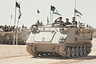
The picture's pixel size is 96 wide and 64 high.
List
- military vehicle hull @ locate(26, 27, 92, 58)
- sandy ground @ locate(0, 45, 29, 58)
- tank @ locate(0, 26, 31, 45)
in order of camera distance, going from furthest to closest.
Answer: tank @ locate(0, 26, 31, 45), sandy ground @ locate(0, 45, 29, 58), military vehicle hull @ locate(26, 27, 92, 58)

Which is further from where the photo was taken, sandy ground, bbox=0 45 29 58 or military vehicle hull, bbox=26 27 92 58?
sandy ground, bbox=0 45 29 58

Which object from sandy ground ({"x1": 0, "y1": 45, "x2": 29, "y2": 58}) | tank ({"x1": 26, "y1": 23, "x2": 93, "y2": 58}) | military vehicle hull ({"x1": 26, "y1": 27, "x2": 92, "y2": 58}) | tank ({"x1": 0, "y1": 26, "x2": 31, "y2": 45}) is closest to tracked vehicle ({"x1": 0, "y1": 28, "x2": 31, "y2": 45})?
tank ({"x1": 0, "y1": 26, "x2": 31, "y2": 45})

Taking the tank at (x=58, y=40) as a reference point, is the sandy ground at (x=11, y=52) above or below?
below

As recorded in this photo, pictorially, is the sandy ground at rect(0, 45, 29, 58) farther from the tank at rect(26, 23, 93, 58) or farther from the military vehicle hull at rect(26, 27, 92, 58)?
the military vehicle hull at rect(26, 27, 92, 58)

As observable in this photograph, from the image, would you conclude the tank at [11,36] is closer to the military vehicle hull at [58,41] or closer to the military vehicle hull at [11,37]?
the military vehicle hull at [11,37]

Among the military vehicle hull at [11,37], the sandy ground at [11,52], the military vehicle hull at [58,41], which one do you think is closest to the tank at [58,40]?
the military vehicle hull at [58,41]

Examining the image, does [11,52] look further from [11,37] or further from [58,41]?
[11,37]

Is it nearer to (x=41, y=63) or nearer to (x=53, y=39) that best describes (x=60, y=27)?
(x=53, y=39)

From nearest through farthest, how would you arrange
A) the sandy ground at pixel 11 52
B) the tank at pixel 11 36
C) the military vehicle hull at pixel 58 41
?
the military vehicle hull at pixel 58 41
the sandy ground at pixel 11 52
the tank at pixel 11 36

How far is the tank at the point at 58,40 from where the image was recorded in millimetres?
15062

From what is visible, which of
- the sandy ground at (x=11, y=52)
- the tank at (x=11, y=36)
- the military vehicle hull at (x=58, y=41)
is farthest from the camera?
the tank at (x=11, y=36)

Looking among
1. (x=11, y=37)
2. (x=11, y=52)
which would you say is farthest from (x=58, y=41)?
(x=11, y=37)

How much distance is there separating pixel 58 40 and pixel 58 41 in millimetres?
101

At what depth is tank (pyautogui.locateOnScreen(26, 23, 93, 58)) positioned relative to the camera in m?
15.1
